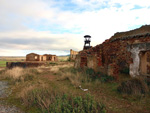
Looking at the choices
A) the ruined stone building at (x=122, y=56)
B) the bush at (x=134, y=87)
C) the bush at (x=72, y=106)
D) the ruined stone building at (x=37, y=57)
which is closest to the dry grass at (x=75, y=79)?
the ruined stone building at (x=122, y=56)

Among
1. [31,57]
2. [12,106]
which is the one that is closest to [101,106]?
[12,106]

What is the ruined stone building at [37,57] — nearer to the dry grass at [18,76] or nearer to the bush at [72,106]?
the dry grass at [18,76]

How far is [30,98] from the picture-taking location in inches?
174

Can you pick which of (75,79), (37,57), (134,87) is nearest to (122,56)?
(75,79)

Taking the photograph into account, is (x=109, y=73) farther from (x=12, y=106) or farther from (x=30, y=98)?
(x=12, y=106)

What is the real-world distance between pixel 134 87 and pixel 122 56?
4.49m

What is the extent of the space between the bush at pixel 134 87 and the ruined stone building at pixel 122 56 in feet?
6.16

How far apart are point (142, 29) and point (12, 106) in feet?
55.6

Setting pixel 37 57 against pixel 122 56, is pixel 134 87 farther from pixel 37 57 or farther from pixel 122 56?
pixel 37 57

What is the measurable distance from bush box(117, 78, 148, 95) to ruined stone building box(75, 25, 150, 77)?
6.16 ft

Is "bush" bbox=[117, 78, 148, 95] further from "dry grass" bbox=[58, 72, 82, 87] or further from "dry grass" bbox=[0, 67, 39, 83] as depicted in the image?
"dry grass" bbox=[0, 67, 39, 83]

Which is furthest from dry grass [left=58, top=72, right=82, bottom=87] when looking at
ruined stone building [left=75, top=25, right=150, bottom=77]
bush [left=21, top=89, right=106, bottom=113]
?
bush [left=21, top=89, right=106, bottom=113]

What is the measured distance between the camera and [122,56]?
9.37m

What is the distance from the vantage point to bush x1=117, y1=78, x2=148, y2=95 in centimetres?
504
